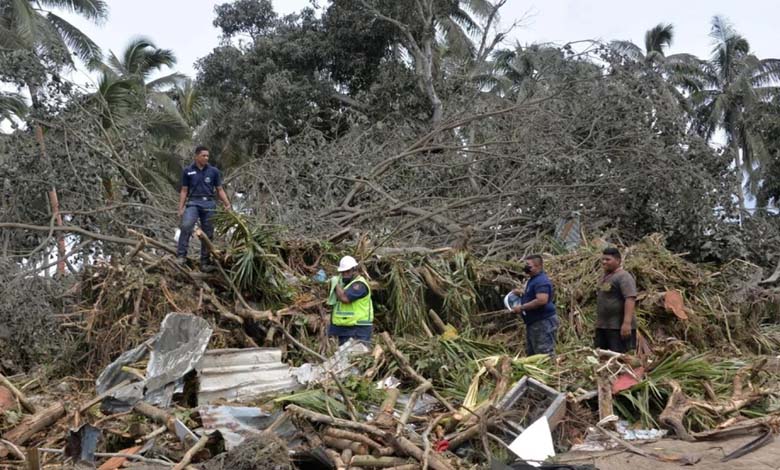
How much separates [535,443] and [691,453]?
99 cm

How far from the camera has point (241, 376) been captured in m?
5.94

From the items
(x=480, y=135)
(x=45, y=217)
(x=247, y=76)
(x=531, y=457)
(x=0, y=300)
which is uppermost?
(x=247, y=76)

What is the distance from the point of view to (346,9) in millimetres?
18031

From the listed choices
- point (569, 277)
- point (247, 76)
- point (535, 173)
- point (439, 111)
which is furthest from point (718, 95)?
point (569, 277)

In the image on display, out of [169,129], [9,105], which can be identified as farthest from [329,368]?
[169,129]

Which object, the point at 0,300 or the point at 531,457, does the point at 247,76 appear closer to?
the point at 0,300

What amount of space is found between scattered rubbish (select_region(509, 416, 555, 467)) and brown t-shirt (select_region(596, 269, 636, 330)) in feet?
6.68

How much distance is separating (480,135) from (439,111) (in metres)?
4.57

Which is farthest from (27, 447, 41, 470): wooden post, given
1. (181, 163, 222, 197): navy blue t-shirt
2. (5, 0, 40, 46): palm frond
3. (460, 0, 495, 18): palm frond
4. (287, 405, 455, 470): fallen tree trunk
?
(460, 0, 495, 18): palm frond

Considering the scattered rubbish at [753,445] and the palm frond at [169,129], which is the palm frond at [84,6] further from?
the scattered rubbish at [753,445]

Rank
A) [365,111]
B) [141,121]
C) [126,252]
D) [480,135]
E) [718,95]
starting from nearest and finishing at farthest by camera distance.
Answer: [126,252], [141,121], [480,135], [365,111], [718,95]

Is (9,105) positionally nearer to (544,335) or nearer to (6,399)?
(6,399)

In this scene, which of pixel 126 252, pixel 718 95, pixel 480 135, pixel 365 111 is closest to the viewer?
pixel 126 252

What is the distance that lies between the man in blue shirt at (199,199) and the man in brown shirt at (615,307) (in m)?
3.78
